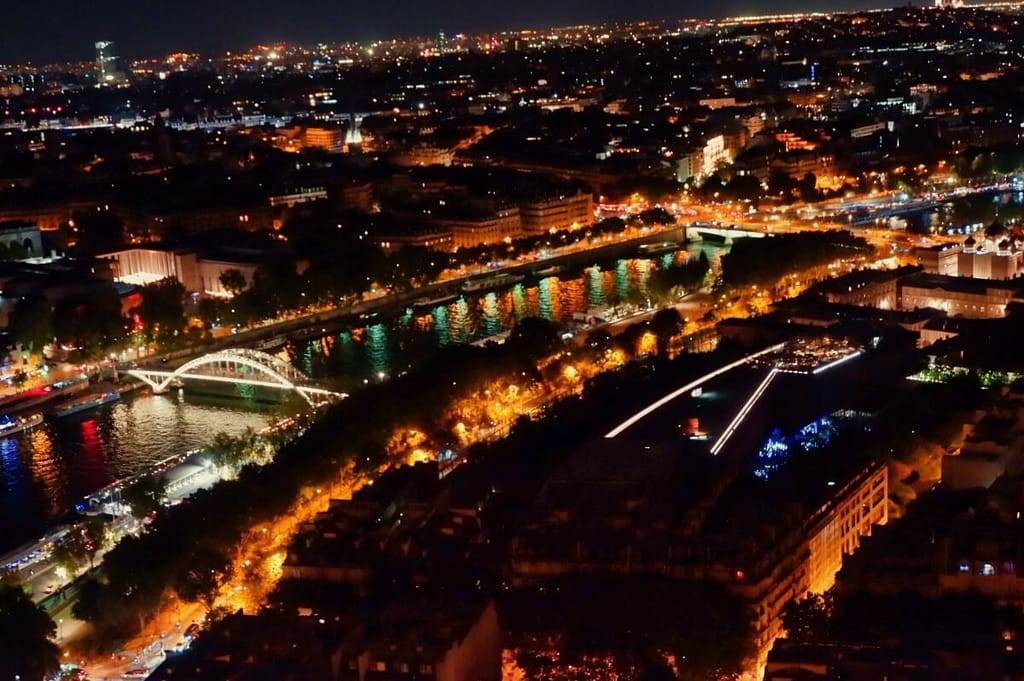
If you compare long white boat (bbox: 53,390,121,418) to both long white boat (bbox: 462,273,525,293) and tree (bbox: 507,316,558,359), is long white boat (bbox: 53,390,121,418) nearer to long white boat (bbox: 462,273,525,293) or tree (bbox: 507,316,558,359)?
tree (bbox: 507,316,558,359)

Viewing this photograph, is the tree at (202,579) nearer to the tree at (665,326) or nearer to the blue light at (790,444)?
the blue light at (790,444)

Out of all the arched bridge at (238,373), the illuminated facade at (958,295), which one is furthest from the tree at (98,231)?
the illuminated facade at (958,295)

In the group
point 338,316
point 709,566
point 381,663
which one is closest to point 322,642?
point 381,663

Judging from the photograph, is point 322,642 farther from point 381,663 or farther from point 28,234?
point 28,234

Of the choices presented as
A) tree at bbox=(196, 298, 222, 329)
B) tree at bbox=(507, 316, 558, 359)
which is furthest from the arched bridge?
tree at bbox=(196, 298, 222, 329)

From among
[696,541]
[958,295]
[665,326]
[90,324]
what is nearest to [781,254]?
[958,295]

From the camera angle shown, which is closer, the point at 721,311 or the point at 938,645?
the point at 938,645
